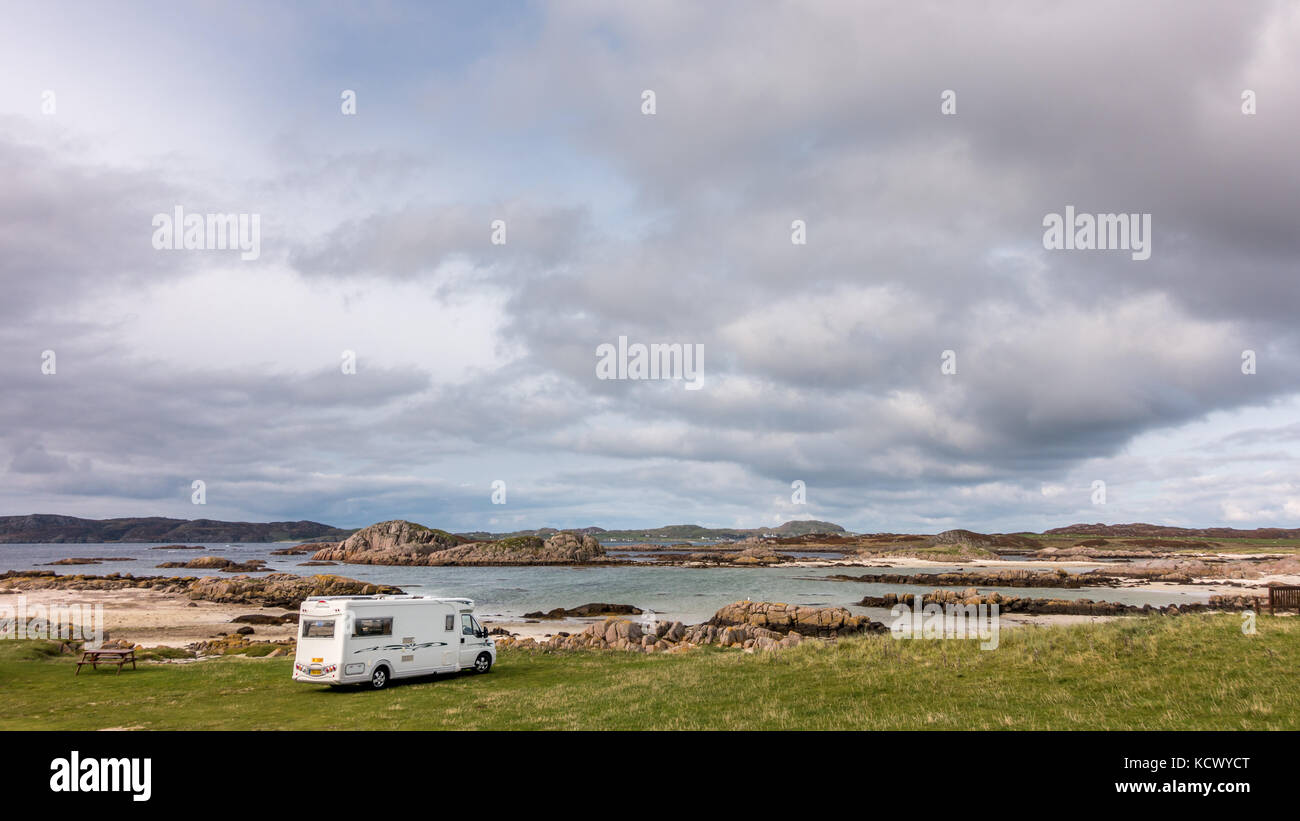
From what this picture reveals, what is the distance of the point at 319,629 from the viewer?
87.2 feet

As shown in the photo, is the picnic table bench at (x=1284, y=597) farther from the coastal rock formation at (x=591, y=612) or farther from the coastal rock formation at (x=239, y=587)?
the coastal rock formation at (x=239, y=587)

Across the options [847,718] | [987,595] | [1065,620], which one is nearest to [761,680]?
[847,718]

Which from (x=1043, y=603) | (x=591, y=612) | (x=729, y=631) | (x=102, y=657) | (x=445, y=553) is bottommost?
(x=445, y=553)

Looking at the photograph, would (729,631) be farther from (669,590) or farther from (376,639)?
(669,590)

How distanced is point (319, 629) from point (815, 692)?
19.3 meters

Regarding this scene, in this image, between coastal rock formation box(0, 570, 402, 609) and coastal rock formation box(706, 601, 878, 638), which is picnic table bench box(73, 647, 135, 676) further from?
coastal rock formation box(0, 570, 402, 609)

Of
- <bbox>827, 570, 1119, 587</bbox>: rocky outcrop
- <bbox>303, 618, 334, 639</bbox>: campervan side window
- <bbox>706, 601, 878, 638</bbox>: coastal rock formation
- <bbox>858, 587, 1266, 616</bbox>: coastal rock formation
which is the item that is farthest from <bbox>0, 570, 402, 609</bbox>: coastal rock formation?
<bbox>827, 570, 1119, 587</bbox>: rocky outcrop

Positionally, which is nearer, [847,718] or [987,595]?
[847,718]

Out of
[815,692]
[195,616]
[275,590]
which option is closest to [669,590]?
[275,590]

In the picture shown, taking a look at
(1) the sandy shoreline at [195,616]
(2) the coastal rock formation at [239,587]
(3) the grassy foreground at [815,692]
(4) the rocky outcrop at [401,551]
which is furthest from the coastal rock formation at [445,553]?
(3) the grassy foreground at [815,692]

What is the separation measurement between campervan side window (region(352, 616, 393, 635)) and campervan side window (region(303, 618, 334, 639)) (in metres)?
0.97
